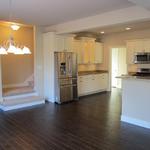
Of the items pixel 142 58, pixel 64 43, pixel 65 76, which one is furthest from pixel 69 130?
pixel 142 58

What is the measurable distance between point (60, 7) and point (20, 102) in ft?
11.1

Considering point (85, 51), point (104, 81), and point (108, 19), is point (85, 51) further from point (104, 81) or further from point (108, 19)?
point (108, 19)

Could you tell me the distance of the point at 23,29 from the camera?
795cm

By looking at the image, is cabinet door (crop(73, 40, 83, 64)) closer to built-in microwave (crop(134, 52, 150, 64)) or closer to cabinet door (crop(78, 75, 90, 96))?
cabinet door (crop(78, 75, 90, 96))

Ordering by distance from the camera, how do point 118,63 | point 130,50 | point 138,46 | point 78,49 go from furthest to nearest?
point 118,63 → point 78,49 → point 130,50 → point 138,46

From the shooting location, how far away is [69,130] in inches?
160

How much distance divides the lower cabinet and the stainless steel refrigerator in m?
0.59

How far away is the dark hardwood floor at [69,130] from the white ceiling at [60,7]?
2.83 m

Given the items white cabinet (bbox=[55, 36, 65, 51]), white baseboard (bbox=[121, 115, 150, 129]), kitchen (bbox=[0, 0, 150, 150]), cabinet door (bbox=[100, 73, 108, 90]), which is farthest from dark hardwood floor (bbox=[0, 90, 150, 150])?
cabinet door (bbox=[100, 73, 108, 90])

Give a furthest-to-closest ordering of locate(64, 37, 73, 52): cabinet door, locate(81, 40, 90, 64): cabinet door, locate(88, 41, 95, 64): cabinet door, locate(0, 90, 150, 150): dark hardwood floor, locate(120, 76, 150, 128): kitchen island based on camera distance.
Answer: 1. locate(88, 41, 95, 64): cabinet door
2. locate(81, 40, 90, 64): cabinet door
3. locate(64, 37, 73, 52): cabinet door
4. locate(120, 76, 150, 128): kitchen island
5. locate(0, 90, 150, 150): dark hardwood floor

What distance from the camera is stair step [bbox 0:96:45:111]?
564 centimetres

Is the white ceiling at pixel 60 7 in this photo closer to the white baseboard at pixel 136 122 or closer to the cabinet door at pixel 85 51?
the white baseboard at pixel 136 122

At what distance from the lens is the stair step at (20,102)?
5.64 m

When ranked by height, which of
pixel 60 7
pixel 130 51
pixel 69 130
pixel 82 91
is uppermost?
pixel 60 7
